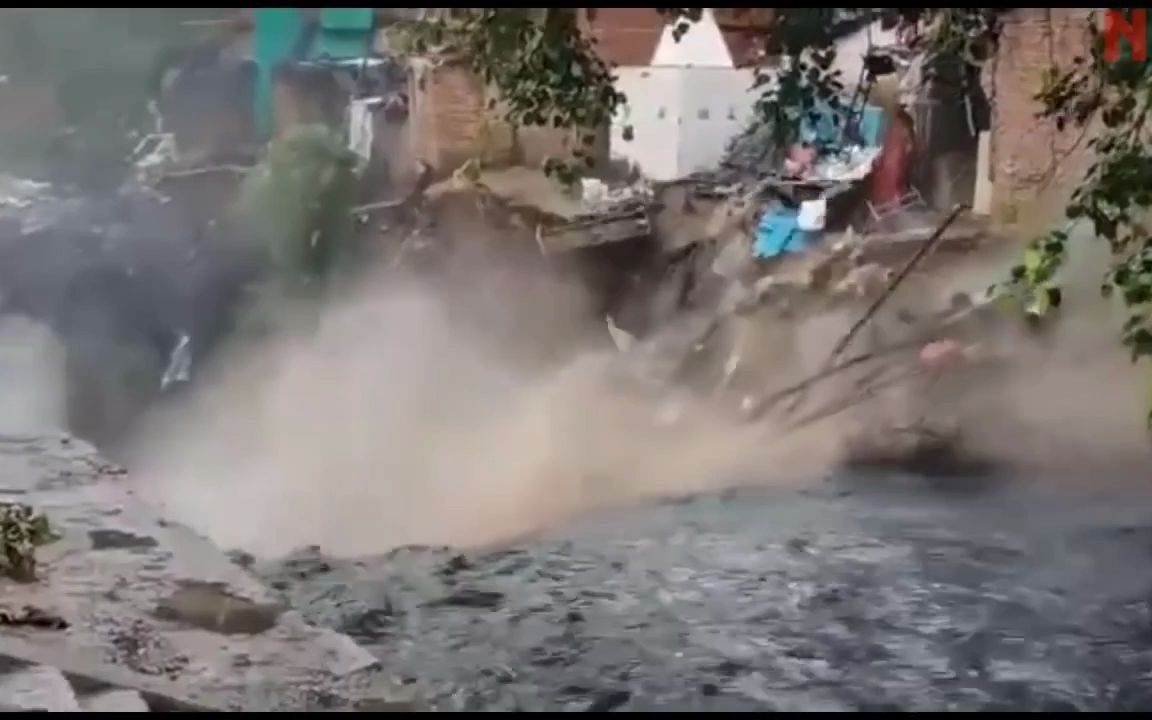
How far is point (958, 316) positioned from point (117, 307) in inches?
35.5

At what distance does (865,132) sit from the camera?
138 cm

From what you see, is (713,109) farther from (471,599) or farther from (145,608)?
(145,608)

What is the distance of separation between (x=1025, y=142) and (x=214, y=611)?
1.00m

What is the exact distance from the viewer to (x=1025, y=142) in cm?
137

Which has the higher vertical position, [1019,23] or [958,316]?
[1019,23]

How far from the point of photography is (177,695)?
1.34 metres

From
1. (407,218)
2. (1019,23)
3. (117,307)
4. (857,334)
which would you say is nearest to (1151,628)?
(857,334)

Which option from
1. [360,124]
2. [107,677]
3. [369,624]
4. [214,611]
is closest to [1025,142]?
[360,124]

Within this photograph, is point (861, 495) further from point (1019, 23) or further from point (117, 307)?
point (117, 307)

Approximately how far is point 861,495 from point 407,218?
22.6 inches

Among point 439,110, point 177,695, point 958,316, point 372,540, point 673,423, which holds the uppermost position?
point 439,110

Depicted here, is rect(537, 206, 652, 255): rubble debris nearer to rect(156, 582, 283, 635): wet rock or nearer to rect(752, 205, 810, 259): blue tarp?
rect(752, 205, 810, 259): blue tarp

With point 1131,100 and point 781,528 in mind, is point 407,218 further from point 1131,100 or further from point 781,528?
point 1131,100

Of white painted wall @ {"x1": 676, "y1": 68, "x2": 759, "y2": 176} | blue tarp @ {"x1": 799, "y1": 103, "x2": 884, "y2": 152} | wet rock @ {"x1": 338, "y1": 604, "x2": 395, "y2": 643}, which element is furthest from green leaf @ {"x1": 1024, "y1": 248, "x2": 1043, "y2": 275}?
wet rock @ {"x1": 338, "y1": 604, "x2": 395, "y2": 643}
